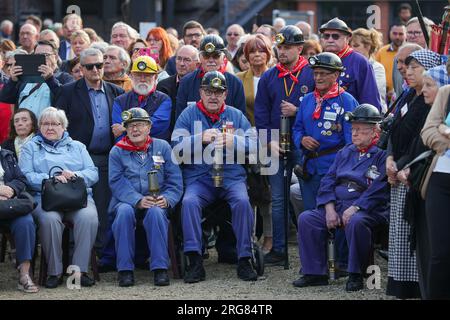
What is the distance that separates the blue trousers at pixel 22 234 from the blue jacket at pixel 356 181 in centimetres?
232

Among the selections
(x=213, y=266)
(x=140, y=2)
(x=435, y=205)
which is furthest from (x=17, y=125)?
(x=140, y=2)

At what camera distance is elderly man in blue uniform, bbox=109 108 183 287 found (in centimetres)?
938

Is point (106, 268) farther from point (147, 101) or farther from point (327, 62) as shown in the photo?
point (327, 62)

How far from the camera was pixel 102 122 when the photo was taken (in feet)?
34.4

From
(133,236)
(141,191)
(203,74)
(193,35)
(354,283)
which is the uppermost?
(193,35)

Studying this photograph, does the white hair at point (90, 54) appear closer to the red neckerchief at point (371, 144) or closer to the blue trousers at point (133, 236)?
the blue trousers at point (133, 236)

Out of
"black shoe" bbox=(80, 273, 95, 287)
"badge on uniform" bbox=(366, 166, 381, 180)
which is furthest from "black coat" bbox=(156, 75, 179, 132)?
"badge on uniform" bbox=(366, 166, 381, 180)

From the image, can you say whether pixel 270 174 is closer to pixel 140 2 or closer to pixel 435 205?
pixel 435 205

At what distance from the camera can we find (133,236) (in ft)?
31.1

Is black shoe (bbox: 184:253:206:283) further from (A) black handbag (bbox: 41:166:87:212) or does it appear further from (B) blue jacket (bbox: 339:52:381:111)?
(B) blue jacket (bbox: 339:52:381:111)

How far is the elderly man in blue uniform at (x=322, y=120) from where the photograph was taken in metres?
9.53

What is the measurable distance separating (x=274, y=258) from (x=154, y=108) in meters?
1.69

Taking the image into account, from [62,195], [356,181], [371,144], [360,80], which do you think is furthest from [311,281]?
[62,195]

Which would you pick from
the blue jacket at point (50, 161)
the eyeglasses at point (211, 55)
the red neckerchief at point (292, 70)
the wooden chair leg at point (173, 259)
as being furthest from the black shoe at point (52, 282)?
the red neckerchief at point (292, 70)
